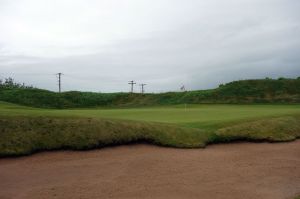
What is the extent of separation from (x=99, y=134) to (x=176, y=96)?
37057mm

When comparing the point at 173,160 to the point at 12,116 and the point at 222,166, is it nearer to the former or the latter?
the point at 222,166

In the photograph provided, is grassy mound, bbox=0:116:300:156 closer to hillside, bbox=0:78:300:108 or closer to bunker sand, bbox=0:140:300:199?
bunker sand, bbox=0:140:300:199

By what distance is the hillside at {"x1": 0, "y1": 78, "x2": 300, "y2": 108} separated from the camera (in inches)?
1894

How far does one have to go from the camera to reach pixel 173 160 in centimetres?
1608

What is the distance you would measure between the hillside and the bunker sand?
3109cm

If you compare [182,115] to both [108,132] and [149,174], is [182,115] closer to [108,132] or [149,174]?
[108,132]

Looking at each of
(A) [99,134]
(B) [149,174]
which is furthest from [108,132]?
(B) [149,174]

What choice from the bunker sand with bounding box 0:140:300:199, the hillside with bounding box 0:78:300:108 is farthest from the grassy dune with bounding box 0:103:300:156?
the hillside with bounding box 0:78:300:108

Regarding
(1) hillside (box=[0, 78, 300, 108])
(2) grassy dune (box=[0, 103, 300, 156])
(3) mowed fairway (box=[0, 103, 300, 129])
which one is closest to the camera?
(2) grassy dune (box=[0, 103, 300, 156])

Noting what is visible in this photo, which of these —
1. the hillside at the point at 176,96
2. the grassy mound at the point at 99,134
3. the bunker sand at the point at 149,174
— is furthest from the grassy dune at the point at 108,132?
the hillside at the point at 176,96

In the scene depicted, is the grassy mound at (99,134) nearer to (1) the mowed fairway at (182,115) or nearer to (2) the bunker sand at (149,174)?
(2) the bunker sand at (149,174)

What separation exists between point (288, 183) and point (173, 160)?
13.1ft

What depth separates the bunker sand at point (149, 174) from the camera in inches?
515

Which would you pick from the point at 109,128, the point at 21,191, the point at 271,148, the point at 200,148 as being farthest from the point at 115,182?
the point at 271,148
